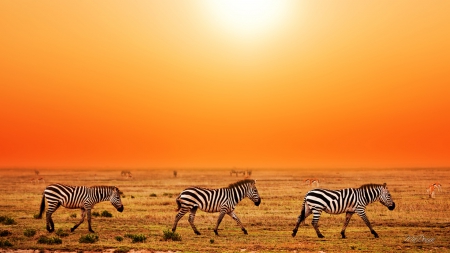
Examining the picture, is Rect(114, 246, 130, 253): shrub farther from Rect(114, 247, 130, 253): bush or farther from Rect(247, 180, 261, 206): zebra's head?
Rect(247, 180, 261, 206): zebra's head

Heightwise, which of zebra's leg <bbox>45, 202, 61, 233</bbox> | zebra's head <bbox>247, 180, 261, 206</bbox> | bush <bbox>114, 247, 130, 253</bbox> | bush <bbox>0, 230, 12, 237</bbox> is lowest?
bush <bbox>114, 247, 130, 253</bbox>

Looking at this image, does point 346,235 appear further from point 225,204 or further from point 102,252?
point 102,252

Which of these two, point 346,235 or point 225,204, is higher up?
point 225,204

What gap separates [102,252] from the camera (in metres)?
17.3

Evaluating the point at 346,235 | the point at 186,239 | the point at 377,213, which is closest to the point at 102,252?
the point at 186,239

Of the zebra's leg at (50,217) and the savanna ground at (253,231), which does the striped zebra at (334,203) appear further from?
the zebra's leg at (50,217)

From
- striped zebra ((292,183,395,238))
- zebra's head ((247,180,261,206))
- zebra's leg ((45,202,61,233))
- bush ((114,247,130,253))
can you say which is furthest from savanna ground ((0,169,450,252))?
zebra's head ((247,180,261,206))

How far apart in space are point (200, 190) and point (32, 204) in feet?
73.1

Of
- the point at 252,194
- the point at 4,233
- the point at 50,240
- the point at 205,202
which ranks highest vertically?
the point at 252,194

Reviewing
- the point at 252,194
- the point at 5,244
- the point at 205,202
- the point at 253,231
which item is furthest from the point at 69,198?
the point at 253,231

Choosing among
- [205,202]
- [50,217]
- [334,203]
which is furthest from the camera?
[50,217]

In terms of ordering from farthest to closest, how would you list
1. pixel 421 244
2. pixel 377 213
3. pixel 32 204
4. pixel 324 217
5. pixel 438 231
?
pixel 32 204 < pixel 377 213 < pixel 324 217 < pixel 438 231 < pixel 421 244

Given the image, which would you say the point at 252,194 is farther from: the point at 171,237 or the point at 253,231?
the point at 171,237

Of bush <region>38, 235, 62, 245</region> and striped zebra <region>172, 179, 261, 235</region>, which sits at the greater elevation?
striped zebra <region>172, 179, 261, 235</region>
